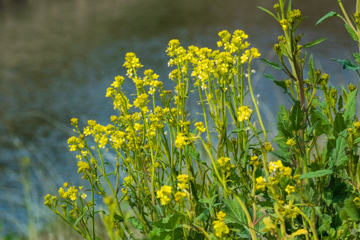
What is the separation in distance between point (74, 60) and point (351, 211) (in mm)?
6446

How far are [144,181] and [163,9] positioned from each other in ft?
35.1

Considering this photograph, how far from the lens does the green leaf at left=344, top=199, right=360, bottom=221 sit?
754 millimetres

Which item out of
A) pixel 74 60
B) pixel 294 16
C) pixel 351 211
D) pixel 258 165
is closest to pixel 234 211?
pixel 258 165

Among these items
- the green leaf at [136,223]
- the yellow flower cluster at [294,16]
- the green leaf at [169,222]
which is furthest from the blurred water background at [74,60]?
the yellow flower cluster at [294,16]

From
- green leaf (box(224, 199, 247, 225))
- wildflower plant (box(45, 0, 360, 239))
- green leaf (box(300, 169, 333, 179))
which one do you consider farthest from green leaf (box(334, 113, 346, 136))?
green leaf (box(224, 199, 247, 225))

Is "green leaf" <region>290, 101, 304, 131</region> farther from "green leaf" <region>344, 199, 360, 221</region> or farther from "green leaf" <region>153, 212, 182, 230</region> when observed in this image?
"green leaf" <region>153, 212, 182, 230</region>

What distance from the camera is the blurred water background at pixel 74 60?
3668 millimetres

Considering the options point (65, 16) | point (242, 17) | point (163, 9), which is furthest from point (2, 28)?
point (242, 17)

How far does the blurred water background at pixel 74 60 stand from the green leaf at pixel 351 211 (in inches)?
55.5

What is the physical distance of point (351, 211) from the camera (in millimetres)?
759

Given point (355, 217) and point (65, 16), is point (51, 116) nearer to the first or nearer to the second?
point (355, 217)

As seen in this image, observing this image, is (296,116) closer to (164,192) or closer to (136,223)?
(164,192)

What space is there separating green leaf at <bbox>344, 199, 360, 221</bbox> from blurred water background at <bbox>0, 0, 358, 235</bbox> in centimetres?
141

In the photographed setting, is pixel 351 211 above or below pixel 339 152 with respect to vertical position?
below
